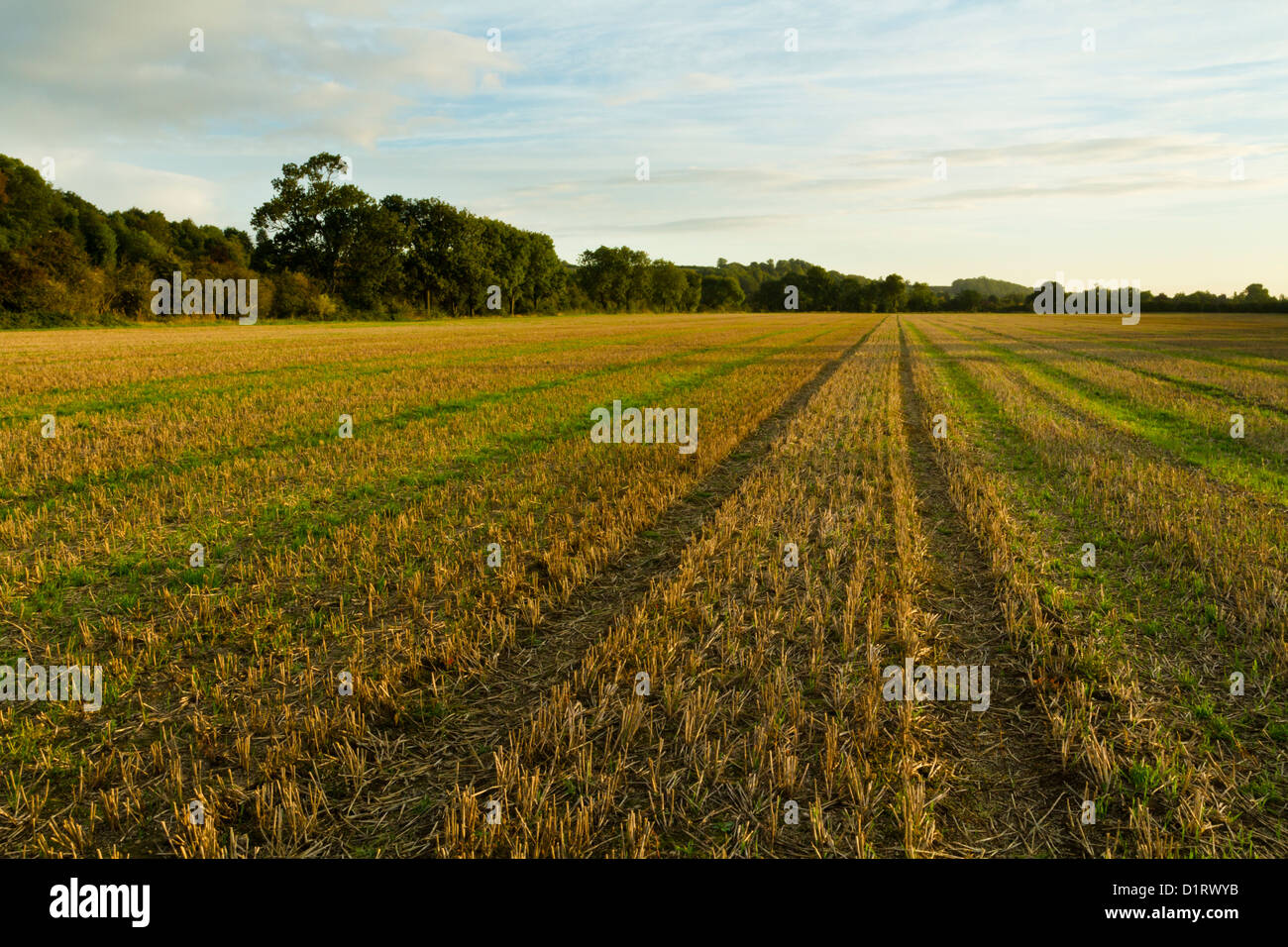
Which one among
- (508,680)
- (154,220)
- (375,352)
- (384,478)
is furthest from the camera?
(154,220)

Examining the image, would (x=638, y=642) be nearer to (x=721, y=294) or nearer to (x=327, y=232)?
(x=327, y=232)

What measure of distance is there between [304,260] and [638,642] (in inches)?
2849

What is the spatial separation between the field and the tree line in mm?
44490

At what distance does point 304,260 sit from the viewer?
6650 centimetres

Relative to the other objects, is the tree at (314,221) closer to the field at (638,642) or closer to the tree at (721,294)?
the field at (638,642)

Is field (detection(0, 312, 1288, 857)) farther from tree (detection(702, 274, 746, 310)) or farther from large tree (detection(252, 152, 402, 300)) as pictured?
tree (detection(702, 274, 746, 310))

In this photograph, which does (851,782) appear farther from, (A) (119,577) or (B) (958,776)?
(A) (119,577)

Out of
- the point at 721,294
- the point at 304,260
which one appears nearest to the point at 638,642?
the point at 304,260

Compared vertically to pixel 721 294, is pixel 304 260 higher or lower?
lower

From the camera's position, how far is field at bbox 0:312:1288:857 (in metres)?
3.37

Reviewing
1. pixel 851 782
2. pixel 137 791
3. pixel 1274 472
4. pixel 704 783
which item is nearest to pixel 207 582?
pixel 137 791

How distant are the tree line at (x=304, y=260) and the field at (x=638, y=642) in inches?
1752

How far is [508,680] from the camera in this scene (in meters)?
4.67

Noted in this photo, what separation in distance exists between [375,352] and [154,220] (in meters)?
73.9
